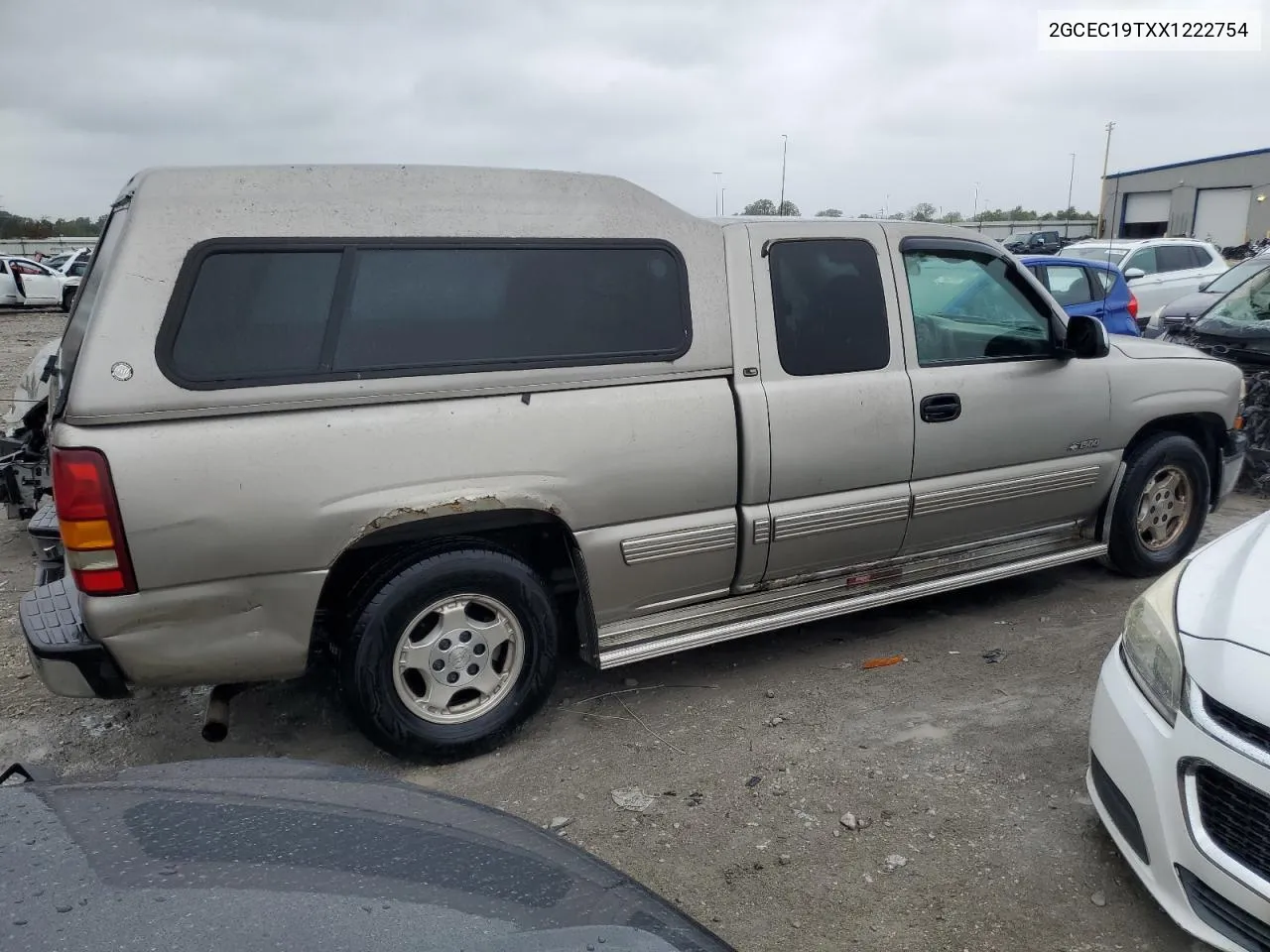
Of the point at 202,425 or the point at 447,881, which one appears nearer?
the point at 447,881

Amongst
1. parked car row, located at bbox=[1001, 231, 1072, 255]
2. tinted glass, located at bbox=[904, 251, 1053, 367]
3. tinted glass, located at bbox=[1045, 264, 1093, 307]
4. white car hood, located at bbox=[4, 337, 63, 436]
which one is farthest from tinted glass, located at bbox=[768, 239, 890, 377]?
parked car row, located at bbox=[1001, 231, 1072, 255]

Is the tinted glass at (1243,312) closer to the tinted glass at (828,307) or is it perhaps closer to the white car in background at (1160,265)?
the tinted glass at (828,307)

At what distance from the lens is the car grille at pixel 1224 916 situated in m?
2.26

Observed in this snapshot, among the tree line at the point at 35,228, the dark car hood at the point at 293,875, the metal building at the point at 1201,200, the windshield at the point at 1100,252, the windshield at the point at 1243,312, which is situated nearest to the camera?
the dark car hood at the point at 293,875

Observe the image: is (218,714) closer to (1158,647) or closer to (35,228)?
(1158,647)

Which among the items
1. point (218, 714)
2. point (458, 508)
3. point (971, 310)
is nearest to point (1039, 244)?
point (971, 310)

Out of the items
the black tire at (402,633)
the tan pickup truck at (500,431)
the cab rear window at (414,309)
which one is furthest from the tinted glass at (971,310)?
the black tire at (402,633)

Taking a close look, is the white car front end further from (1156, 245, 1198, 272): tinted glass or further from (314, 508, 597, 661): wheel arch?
(1156, 245, 1198, 272): tinted glass

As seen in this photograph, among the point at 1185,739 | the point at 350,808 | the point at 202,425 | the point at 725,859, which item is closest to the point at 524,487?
the point at 202,425

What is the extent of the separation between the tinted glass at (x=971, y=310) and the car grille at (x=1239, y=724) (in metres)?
2.13

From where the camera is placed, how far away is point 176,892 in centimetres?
147

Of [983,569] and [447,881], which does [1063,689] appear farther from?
[447,881]

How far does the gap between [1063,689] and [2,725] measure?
4.41 m

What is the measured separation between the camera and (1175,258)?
15.0m
